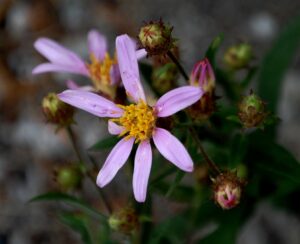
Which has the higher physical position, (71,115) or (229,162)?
(71,115)

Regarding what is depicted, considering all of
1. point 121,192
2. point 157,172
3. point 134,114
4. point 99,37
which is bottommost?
point 121,192

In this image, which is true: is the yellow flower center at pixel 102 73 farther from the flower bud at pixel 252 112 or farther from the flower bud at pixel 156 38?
the flower bud at pixel 252 112

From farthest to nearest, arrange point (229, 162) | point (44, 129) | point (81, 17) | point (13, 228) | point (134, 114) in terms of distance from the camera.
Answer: point (81, 17)
point (44, 129)
point (13, 228)
point (229, 162)
point (134, 114)

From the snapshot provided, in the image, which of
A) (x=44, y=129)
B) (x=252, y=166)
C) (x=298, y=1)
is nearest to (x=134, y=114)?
(x=252, y=166)

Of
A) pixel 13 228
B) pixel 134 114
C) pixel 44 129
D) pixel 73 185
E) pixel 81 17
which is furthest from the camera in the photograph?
pixel 81 17

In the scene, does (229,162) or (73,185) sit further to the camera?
(73,185)

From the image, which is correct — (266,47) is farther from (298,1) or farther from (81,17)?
(81,17)

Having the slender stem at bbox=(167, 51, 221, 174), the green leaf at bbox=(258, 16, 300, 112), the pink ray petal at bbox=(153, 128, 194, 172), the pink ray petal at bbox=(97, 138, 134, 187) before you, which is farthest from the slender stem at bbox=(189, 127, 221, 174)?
the green leaf at bbox=(258, 16, 300, 112)
